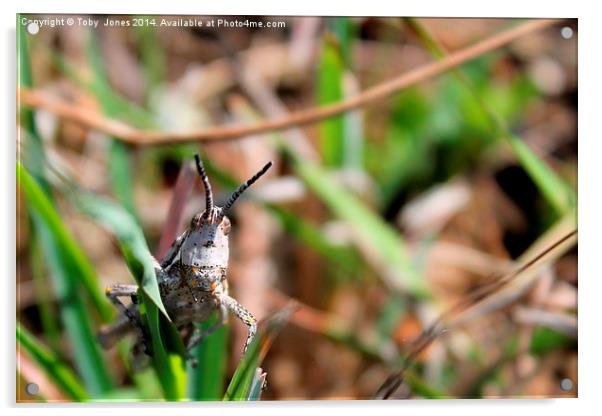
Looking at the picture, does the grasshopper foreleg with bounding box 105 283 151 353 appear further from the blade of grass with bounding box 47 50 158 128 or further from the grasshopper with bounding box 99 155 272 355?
the blade of grass with bounding box 47 50 158 128

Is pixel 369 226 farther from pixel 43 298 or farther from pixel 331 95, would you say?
pixel 43 298

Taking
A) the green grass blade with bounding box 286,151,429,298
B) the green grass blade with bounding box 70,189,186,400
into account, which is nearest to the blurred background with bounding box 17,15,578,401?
the green grass blade with bounding box 286,151,429,298

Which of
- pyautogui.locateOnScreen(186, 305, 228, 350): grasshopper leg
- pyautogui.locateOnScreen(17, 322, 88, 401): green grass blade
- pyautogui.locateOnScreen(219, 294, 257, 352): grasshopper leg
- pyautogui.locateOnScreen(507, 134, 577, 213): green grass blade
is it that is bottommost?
pyautogui.locateOnScreen(17, 322, 88, 401): green grass blade

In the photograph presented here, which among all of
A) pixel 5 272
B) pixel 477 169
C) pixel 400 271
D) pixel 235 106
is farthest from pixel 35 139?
pixel 477 169

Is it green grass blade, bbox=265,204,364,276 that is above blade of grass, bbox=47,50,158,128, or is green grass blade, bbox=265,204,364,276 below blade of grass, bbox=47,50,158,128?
below

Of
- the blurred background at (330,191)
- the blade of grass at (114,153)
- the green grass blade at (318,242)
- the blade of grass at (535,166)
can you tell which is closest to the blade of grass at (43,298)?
the blurred background at (330,191)
